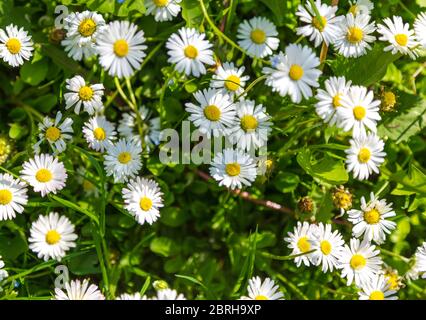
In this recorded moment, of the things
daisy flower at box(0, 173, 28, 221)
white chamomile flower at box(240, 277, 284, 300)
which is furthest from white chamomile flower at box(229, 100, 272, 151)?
daisy flower at box(0, 173, 28, 221)

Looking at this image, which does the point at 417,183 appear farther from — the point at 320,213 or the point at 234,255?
Answer: the point at 234,255

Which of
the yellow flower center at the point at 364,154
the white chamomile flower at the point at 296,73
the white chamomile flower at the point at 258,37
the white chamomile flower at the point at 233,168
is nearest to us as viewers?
the white chamomile flower at the point at 296,73

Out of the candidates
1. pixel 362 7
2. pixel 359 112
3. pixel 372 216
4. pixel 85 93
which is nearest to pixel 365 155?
pixel 359 112

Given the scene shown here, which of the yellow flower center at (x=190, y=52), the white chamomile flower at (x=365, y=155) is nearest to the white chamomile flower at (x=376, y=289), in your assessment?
the white chamomile flower at (x=365, y=155)

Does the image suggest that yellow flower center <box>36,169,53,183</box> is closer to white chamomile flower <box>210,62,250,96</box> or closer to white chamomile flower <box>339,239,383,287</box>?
white chamomile flower <box>210,62,250,96</box>

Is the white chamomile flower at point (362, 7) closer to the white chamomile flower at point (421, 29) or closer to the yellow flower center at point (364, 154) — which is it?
the white chamomile flower at point (421, 29)
